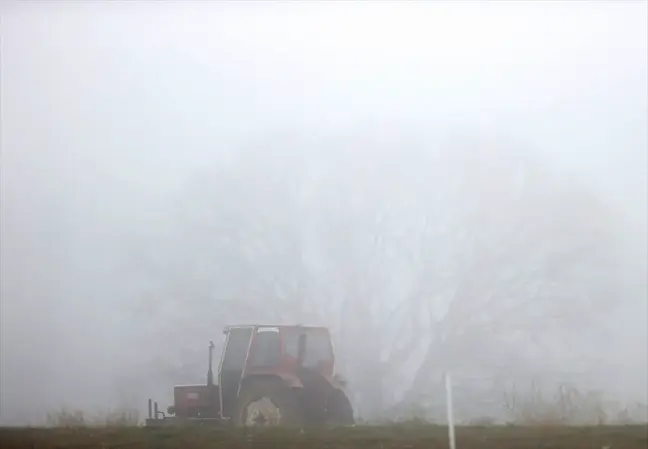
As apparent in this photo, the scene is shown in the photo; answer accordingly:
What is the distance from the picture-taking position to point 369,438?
11.9 feet

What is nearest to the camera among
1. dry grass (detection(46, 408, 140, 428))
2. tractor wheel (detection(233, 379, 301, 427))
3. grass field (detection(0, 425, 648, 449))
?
grass field (detection(0, 425, 648, 449))

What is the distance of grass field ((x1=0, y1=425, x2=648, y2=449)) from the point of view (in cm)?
360

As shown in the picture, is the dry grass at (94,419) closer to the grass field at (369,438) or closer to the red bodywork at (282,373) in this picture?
the grass field at (369,438)

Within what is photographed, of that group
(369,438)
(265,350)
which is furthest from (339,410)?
(265,350)

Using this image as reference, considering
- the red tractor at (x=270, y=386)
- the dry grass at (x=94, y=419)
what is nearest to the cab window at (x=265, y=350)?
the red tractor at (x=270, y=386)

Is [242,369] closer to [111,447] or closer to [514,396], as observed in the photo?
[111,447]

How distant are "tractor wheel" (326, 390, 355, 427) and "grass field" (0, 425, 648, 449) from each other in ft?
0.22

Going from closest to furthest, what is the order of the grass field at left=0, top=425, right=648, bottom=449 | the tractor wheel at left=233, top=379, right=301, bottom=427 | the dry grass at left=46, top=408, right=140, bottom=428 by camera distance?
the grass field at left=0, top=425, right=648, bottom=449 < the tractor wheel at left=233, top=379, right=301, bottom=427 < the dry grass at left=46, top=408, right=140, bottom=428

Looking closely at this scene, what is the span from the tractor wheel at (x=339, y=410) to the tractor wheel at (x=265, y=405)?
0.57 ft

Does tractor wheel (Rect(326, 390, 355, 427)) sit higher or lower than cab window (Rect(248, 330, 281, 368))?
lower

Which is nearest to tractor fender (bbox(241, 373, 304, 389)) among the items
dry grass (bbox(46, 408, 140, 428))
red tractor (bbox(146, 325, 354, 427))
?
red tractor (bbox(146, 325, 354, 427))

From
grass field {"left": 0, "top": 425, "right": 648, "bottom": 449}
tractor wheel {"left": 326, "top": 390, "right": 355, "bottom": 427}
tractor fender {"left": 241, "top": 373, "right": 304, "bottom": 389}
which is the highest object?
tractor fender {"left": 241, "top": 373, "right": 304, "bottom": 389}

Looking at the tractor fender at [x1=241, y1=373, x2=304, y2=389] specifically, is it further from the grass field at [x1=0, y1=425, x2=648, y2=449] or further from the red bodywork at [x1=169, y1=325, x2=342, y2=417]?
the grass field at [x1=0, y1=425, x2=648, y2=449]

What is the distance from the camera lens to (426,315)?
384cm
